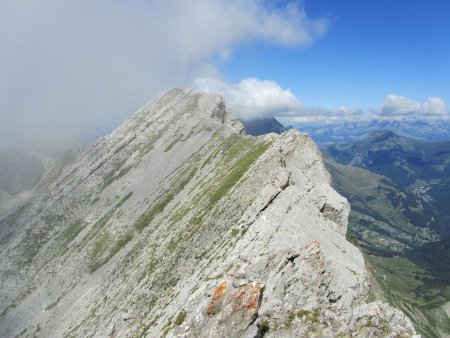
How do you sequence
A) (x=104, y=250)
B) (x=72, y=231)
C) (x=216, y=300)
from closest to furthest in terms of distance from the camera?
(x=216, y=300) < (x=104, y=250) < (x=72, y=231)

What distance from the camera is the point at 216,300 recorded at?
1625 inches

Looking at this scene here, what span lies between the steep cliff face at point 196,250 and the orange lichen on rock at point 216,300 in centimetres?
10

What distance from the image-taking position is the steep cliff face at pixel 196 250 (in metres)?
40.8

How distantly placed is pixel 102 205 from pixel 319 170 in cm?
10732

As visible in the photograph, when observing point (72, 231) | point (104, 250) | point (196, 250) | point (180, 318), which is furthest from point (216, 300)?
point (72, 231)

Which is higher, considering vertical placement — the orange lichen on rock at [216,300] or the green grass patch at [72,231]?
the orange lichen on rock at [216,300]

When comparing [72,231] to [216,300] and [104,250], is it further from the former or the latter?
[216,300]

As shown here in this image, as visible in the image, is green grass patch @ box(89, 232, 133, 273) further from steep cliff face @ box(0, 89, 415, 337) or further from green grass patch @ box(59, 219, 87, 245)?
green grass patch @ box(59, 219, 87, 245)

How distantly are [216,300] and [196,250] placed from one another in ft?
106

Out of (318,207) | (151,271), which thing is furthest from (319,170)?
(151,271)

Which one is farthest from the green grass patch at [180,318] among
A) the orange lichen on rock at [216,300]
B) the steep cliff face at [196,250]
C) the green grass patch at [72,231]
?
the green grass patch at [72,231]

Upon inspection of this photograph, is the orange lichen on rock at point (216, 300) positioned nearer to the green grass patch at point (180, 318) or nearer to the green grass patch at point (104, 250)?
the green grass patch at point (180, 318)

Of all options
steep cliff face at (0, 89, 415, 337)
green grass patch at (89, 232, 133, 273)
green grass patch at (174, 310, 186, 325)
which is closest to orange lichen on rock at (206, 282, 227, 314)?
steep cliff face at (0, 89, 415, 337)

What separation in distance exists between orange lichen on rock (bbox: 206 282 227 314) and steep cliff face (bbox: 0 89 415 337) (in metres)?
0.10
